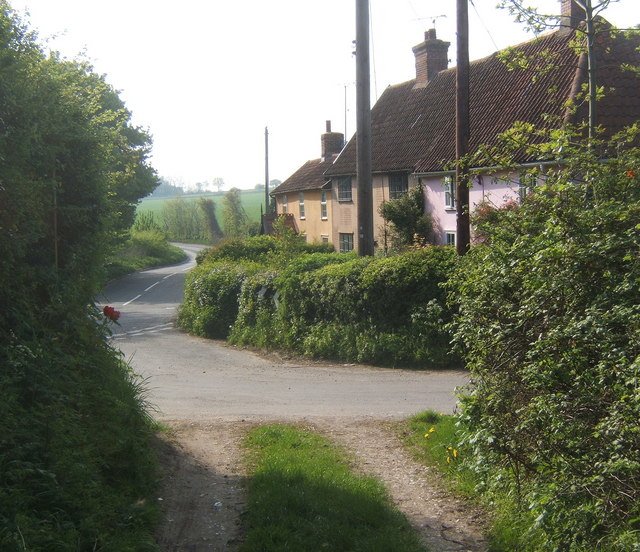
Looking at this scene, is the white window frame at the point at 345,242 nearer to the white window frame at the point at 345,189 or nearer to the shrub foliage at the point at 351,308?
the white window frame at the point at 345,189

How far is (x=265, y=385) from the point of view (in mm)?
13625

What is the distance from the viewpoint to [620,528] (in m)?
4.20

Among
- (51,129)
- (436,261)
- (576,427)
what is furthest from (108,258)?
(436,261)

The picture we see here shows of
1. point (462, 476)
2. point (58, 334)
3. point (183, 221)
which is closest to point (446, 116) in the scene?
point (462, 476)

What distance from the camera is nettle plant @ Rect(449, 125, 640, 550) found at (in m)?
4.32

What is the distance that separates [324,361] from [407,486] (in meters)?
8.95

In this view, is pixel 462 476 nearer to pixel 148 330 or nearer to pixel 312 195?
pixel 148 330

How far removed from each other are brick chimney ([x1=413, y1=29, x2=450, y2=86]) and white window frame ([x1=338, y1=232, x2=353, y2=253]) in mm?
8537

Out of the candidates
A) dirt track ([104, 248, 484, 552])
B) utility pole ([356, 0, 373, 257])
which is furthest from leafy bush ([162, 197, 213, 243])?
utility pole ([356, 0, 373, 257])

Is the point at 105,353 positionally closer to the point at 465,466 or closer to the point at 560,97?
the point at 465,466

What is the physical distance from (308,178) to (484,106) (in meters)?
20.2

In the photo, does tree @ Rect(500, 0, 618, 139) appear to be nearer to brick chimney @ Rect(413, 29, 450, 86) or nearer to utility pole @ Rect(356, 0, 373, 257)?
utility pole @ Rect(356, 0, 373, 257)

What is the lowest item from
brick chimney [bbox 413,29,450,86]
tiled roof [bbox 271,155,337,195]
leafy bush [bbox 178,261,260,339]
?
leafy bush [bbox 178,261,260,339]

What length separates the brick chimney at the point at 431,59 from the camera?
33.1m
